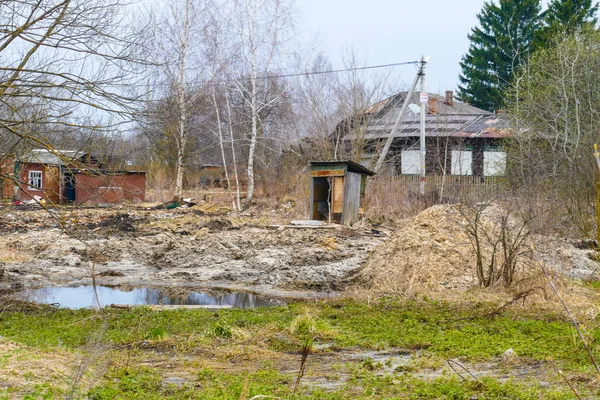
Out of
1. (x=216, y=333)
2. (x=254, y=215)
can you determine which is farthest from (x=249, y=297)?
(x=254, y=215)

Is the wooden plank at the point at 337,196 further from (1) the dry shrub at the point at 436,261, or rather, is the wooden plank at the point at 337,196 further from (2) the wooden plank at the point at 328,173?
(1) the dry shrub at the point at 436,261

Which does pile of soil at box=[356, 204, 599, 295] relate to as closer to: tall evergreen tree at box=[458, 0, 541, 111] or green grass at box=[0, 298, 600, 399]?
green grass at box=[0, 298, 600, 399]

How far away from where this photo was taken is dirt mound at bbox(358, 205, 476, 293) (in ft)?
44.1

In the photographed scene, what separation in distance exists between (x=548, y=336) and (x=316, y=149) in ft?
95.2

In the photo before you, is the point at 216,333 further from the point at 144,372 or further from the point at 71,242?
the point at 71,242

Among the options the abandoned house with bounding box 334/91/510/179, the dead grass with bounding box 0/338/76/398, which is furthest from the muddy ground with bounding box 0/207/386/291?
the abandoned house with bounding box 334/91/510/179

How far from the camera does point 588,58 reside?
25703mm

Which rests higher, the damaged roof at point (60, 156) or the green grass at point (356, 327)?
the damaged roof at point (60, 156)

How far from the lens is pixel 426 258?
14.1 m

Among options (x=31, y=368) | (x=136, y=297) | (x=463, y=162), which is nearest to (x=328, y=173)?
(x=136, y=297)

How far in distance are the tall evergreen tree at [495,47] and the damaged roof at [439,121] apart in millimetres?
4844

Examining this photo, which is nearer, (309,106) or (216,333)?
(216,333)

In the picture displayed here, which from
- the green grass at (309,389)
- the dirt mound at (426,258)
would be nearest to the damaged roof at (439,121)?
the dirt mound at (426,258)

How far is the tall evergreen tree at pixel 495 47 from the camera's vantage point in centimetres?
4816
